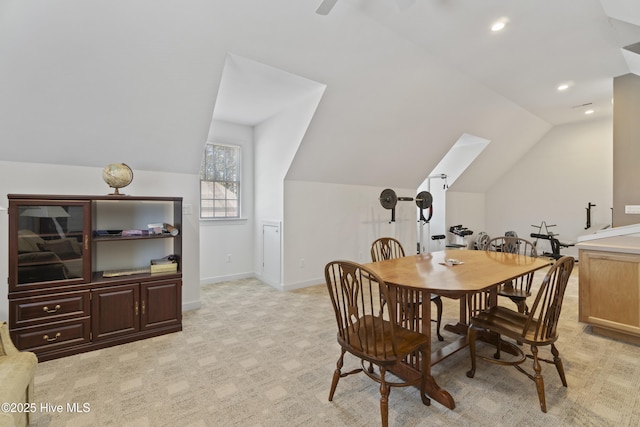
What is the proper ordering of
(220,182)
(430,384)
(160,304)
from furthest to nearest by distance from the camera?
(220,182) < (160,304) < (430,384)

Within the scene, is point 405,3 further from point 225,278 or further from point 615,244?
point 225,278

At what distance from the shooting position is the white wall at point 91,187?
262 centimetres

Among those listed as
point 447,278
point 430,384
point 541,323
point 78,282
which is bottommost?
point 430,384

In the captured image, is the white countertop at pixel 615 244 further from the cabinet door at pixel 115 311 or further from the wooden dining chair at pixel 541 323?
the cabinet door at pixel 115 311

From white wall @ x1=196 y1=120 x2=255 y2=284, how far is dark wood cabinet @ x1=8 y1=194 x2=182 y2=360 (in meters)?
1.71

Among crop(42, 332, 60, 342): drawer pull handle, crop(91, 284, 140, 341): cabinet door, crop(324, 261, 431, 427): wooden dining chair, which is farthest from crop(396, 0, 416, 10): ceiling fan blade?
crop(42, 332, 60, 342): drawer pull handle

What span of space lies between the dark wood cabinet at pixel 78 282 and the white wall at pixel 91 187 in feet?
0.83

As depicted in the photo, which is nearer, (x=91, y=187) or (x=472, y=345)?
(x=472, y=345)

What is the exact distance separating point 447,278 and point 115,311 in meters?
2.98

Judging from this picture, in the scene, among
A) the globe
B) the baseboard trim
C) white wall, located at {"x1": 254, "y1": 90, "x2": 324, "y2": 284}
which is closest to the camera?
the globe

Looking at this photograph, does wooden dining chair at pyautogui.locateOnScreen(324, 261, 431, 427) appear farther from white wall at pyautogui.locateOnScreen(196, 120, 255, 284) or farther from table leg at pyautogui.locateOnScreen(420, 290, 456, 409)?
white wall at pyautogui.locateOnScreen(196, 120, 255, 284)

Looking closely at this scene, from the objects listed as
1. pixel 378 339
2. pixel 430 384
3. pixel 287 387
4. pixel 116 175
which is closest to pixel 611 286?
pixel 430 384

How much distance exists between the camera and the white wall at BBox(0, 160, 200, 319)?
262cm

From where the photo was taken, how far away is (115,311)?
2.75 metres
